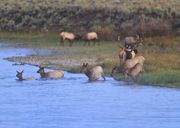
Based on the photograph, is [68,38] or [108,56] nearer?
[108,56]

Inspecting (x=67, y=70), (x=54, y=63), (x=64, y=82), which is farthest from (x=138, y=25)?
(x=64, y=82)

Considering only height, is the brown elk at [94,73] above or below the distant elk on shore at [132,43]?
above

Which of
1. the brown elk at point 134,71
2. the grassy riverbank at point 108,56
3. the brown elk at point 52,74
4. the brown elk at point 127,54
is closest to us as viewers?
the brown elk at point 134,71

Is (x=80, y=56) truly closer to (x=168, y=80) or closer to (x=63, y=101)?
(x=168, y=80)

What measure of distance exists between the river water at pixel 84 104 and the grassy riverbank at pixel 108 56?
123 cm

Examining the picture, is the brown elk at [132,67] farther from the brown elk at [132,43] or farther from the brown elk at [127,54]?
the brown elk at [132,43]

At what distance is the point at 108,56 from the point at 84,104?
13556mm

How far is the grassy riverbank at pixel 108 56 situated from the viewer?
2741 centimetres

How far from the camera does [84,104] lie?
22734mm

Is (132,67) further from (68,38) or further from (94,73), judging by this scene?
(68,38)

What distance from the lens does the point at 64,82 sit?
27.9 metres

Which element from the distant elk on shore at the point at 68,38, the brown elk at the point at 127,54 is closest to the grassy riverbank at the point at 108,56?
the distant elk on shore at the point at 68,38

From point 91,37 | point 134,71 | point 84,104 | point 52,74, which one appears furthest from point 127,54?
point 91,37

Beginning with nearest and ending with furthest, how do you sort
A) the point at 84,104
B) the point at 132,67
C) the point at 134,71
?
the point at 84,104
the point at 134,71
the point at 132,67
